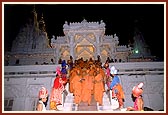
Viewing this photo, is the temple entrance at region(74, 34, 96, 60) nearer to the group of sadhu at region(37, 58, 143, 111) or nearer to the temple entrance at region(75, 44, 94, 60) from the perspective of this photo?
the temple entrance at region(75, 44, 94, 60)

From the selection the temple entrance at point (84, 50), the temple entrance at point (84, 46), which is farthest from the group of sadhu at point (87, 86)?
the temple entrance at point (84, 50)

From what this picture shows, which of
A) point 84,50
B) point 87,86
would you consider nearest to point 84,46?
point 84,50

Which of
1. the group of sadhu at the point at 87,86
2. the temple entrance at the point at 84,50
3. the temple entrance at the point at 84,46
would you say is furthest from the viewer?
the temple entrance at the point at 84,50

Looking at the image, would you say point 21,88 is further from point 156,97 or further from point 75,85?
point 156,97

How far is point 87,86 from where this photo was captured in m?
8.25

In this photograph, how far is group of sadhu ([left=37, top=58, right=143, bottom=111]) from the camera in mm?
7987

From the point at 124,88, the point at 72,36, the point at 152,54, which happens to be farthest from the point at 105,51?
the point at 124,88

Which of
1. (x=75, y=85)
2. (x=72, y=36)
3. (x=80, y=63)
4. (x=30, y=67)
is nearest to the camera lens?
(x=75, y=85)

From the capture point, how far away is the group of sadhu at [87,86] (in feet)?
26.2

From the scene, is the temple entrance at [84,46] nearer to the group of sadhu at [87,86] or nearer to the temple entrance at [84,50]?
the temple entrance at [84,50]

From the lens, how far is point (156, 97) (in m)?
8.76

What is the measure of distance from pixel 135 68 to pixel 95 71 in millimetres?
1629

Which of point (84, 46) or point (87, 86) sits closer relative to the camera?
point (87, 86)

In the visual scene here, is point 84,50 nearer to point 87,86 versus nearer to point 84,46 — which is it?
point 84,46
